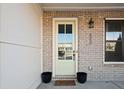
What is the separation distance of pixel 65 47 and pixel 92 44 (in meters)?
0.99

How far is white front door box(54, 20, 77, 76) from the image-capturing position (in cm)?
865

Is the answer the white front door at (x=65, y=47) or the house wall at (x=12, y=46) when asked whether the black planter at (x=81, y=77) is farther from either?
the house wall at (x=12, y=46)

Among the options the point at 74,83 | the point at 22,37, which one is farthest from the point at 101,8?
the point at 22,37

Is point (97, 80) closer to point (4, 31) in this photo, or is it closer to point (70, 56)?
point (70, 56)

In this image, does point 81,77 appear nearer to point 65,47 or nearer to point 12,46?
point 65,47

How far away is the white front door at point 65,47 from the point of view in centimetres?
865

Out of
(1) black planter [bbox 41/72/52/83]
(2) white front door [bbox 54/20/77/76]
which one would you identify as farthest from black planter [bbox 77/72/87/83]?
(1) black planter [bbox 41/72/52/83]

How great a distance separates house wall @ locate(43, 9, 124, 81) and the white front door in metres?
0.24

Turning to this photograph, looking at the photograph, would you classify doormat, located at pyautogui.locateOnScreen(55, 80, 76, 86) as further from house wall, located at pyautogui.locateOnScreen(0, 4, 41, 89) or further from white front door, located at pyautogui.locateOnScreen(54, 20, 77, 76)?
house wall, located at pyautogui.locateOnScreen(0, 4, 41, 89)

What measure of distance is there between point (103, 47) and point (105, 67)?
71 cm

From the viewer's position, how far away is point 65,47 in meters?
8.76

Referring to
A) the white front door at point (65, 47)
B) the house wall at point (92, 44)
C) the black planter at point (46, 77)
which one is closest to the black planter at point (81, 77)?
the house wall at point (92, 44)

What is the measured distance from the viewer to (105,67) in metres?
8.44

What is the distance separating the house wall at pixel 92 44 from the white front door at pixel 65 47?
24cm
